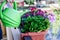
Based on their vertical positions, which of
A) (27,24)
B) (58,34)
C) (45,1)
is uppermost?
(45,1)

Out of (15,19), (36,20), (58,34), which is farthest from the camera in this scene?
(58,34)

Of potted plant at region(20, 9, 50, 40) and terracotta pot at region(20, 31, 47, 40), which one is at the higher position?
potted plant at region(20, 9, 50, 40)

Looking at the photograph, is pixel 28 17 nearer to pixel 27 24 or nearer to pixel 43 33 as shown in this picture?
pixel 27 24

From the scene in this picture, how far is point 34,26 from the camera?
2.51ft

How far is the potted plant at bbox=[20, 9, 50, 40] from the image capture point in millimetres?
769

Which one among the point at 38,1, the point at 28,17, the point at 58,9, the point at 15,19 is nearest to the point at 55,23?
the point at 58,9

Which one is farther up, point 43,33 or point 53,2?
point 53,2

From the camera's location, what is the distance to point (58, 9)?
3.72 ft

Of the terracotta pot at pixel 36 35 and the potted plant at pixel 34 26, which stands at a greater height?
the potted plant at pixel 34 26

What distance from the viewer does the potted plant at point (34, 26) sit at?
769 mm

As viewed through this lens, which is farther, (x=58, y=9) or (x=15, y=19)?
(x=58, y=9)

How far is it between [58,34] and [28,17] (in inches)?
13.4

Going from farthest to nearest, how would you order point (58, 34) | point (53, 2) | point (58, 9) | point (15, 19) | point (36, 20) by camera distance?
point (53, 2)
point (58, 9)
point (58, 34)
point (36, 20)
point (15, 19)

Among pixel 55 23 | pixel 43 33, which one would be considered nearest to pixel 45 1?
pixel 55 23
